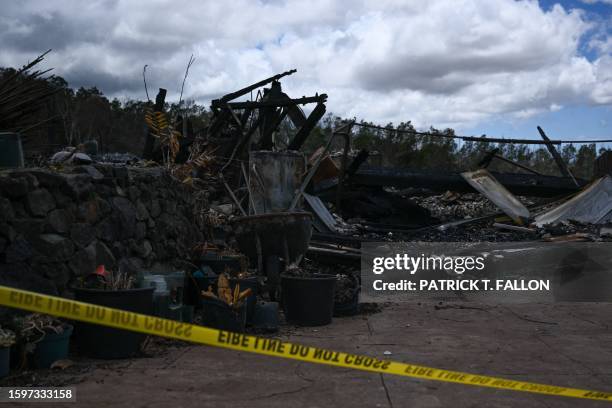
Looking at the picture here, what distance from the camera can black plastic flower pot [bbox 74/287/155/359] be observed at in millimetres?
5656

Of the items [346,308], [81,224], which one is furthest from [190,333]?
[346,308]

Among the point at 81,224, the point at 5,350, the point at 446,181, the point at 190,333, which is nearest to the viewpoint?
the point at 190,333

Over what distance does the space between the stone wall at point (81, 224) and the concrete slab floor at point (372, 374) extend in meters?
1.00

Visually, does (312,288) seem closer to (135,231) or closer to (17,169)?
(135,231)

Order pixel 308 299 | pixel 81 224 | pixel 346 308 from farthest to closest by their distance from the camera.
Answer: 1. pixel 346 308
2. pixel 308 299
3. pixel 81 224

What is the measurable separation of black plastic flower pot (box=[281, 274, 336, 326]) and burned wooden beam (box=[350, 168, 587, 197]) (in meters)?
8.05

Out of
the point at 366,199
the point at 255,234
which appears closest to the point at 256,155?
the point at 255,234

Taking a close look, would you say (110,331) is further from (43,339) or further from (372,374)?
(372,374)

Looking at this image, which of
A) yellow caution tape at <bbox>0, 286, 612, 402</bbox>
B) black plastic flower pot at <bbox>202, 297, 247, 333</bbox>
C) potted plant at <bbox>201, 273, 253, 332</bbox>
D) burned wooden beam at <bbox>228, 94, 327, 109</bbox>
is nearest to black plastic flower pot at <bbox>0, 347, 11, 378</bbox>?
yellow caution tape at <bbox>0, 286, 612, 402</bbox>

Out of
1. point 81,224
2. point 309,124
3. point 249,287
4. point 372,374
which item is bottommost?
point 372,374

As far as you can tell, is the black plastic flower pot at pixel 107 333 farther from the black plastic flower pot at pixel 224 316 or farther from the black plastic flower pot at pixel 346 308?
the black plastic flower pot at pixel 346 308

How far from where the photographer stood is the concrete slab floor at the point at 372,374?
4.65m

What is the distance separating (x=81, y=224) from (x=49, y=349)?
144 centimetres

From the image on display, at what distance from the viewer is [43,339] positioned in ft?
17.2
